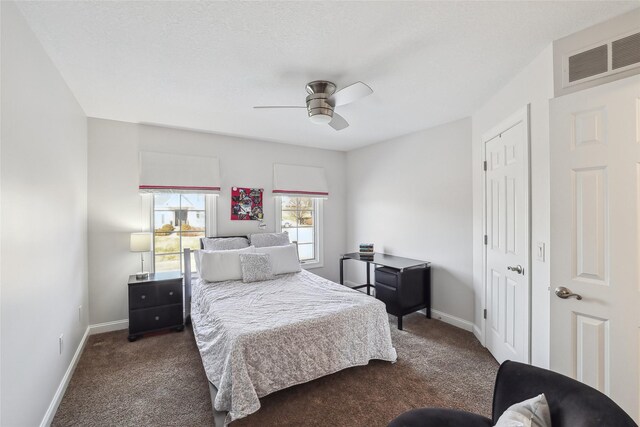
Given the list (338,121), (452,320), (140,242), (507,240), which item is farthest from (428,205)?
(140,242)

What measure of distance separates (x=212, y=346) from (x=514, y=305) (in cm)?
248

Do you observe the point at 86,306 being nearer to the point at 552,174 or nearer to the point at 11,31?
the point at 11,31

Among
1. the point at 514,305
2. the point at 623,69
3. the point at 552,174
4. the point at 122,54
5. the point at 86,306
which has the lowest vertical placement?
the point at 86,306

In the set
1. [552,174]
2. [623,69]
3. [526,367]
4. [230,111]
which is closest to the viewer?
[526,367]

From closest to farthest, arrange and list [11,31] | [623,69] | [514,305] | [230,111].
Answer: [11,31]
[623,69]
[514,305]
[230,111]

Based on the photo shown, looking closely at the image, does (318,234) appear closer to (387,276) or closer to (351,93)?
(387,276)

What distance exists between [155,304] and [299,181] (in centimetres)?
258

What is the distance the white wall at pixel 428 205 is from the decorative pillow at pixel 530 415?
7.93ft

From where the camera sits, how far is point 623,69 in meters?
1.55

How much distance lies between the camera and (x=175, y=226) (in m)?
3.67

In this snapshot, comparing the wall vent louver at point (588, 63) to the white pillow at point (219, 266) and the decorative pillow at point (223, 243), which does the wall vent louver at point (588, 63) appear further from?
the decorative pillow at point (223, 243)

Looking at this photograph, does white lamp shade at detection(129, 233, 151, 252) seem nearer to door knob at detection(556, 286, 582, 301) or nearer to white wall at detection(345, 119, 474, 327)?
white wall at detection(345, 119, 474, 327)

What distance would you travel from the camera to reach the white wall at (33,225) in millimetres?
1376

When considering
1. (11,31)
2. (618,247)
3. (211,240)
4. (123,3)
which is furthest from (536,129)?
(211,240)
